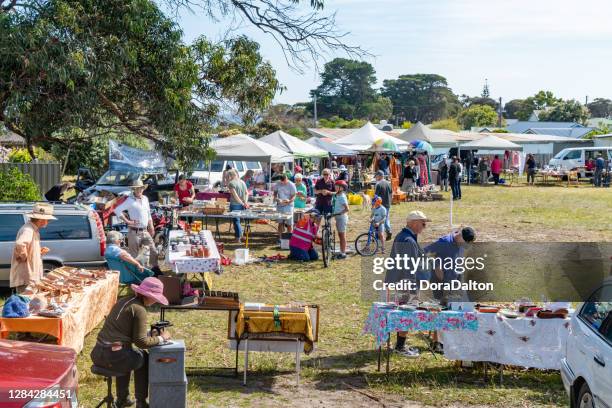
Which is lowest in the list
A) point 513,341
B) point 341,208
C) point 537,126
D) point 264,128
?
point 513,341

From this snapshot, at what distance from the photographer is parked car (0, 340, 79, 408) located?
4.71 m

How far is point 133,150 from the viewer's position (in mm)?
25219

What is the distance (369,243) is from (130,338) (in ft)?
35.4

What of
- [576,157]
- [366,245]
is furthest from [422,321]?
[576,157]

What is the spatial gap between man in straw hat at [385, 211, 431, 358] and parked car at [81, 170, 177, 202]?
48.2 feet

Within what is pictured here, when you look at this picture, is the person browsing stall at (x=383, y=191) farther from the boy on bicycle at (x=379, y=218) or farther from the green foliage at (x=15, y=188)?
the green foliage at (x=15, y=188)

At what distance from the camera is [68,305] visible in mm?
8914

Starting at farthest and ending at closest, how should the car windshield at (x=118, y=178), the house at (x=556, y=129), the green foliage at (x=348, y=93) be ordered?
the green foliage at (x=348, y=93), the house at (x=556, y=129), the car windshield at (x=118, y=178)

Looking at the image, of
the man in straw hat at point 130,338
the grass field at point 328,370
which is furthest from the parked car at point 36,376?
the grass field at point 328,370

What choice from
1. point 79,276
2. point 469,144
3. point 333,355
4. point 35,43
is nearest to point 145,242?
point 79,276

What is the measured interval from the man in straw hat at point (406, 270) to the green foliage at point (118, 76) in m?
5.46

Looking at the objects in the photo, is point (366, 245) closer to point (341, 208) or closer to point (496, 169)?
point (341, 208)

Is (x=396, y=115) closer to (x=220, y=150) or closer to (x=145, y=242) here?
(x=220, y=150)

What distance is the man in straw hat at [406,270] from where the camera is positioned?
31.2 ft
